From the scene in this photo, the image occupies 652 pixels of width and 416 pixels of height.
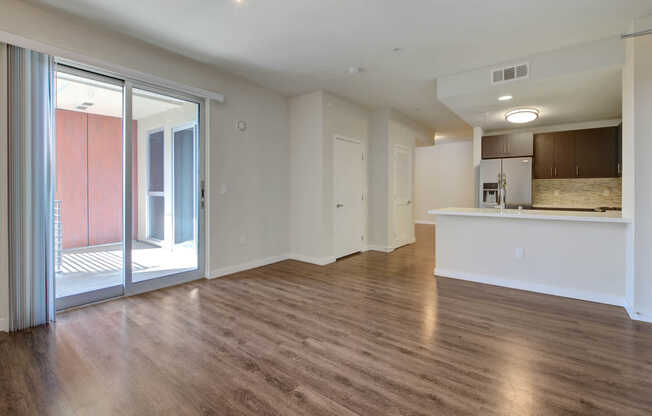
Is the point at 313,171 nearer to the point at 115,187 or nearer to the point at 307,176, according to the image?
→ the point at 307,176

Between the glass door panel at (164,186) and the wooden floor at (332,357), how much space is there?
1.63ft

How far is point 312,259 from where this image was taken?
5.02m

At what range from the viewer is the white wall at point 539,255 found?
10.6 ft

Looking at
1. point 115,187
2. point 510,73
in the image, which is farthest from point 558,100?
point 115,187

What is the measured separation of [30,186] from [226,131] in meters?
2.16

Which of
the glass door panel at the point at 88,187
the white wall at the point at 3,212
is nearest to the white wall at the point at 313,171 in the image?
the glass door panel at the point at 88,187

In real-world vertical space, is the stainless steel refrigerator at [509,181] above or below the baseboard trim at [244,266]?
above

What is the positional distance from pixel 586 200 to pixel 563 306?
3.78 meters

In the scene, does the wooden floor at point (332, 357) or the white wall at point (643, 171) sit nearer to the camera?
the wooden floor at point (332, 357)

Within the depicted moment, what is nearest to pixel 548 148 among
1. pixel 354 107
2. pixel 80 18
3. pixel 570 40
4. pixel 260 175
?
pixel 570 40

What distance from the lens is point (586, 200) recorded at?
18.9 feet

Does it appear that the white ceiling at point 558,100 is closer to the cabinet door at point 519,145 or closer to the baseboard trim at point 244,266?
the cabinet door at point 519,145

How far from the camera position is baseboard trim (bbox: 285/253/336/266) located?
16.2ft

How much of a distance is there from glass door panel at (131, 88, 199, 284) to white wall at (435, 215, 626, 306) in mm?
3402
